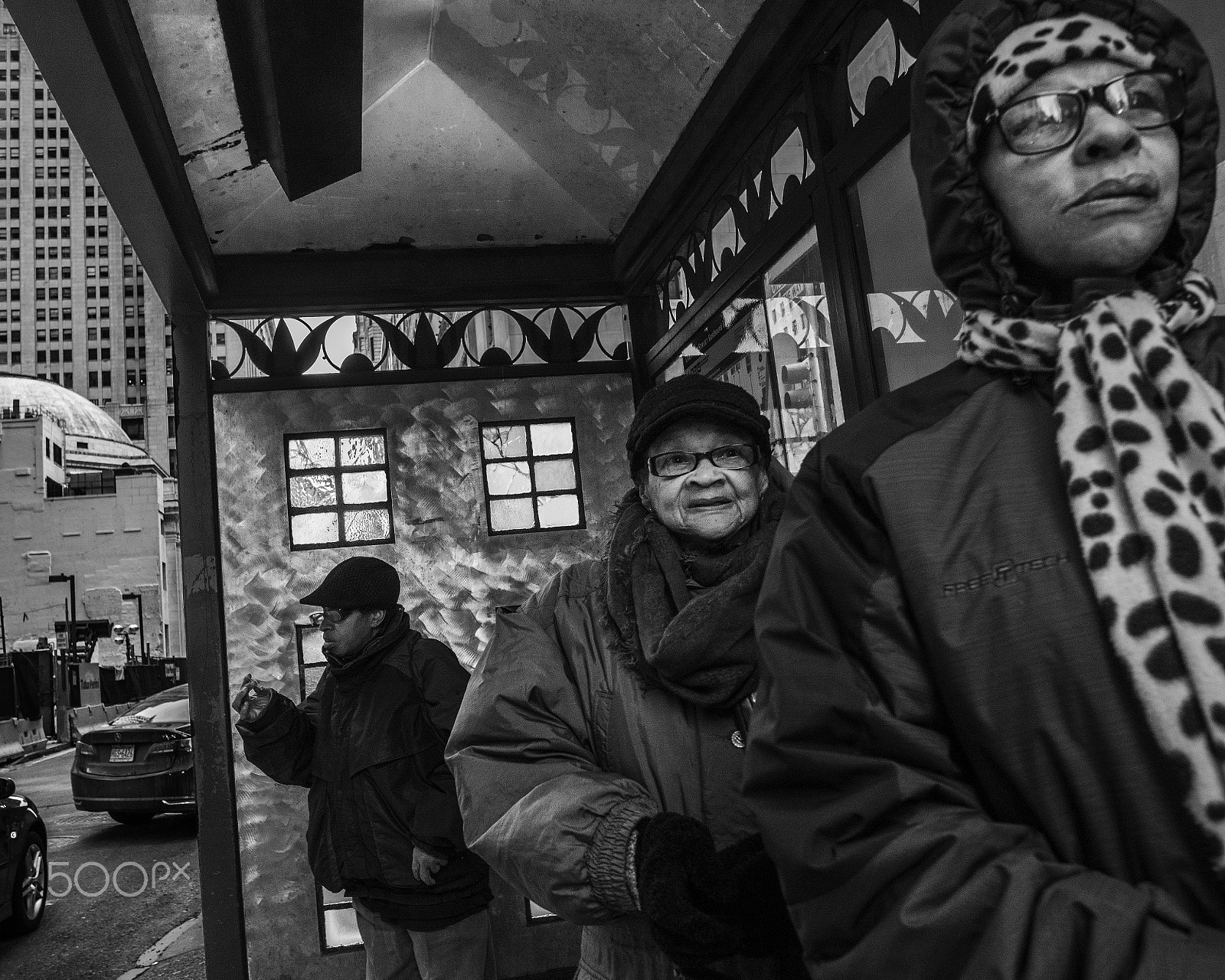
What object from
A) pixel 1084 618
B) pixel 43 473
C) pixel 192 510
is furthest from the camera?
pixel 43 473

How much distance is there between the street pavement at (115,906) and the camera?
21.1ft

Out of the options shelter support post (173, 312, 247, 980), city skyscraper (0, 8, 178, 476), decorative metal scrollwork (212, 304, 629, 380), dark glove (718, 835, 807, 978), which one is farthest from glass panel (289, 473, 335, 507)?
city skyscraper (0, 8, 178, 476)

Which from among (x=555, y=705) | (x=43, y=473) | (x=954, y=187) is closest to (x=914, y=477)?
(x=954, y=187)

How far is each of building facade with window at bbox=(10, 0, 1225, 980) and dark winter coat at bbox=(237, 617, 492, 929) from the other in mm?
1008

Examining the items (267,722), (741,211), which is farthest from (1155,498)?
(267,722)

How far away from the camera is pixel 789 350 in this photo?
3480mm

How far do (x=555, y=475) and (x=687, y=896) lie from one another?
3.91 meters

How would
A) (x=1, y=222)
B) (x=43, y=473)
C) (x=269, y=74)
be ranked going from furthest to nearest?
(x=1, y=222)
(x=43, y=473)
(x=269, y=74)

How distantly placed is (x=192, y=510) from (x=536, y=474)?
1.76 meters

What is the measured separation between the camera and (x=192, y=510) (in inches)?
199

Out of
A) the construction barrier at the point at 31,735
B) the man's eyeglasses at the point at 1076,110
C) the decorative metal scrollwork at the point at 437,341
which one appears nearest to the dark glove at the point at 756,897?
the man's eyeglasses at the point at 1076,110

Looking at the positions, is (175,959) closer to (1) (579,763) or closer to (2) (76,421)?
(1) (579,763)

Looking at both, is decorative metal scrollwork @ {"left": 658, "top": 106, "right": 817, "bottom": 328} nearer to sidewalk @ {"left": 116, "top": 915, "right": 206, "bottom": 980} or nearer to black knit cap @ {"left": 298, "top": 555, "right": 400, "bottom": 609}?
black knit cap @ {"left": 298, "top": 555, "right": 400, "bottom": 609}

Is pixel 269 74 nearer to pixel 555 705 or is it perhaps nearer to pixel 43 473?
pixel 555 705
